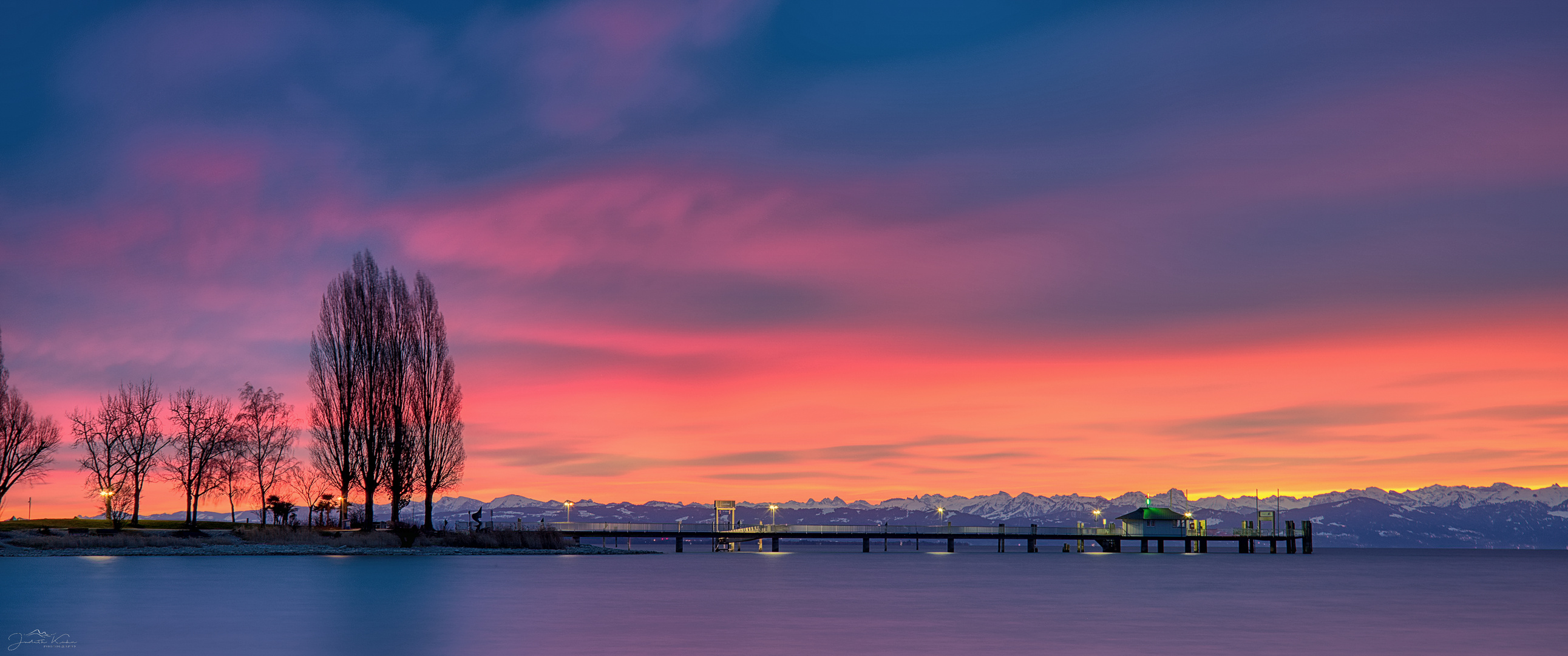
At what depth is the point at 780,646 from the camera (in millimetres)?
32781

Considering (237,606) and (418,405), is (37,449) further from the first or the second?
(237,606)

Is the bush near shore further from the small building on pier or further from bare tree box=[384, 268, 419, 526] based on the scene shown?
the small building on pier

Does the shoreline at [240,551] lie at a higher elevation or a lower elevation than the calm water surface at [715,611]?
lower

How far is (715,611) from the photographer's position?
151ft

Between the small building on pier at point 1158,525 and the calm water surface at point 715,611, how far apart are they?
2526 inches

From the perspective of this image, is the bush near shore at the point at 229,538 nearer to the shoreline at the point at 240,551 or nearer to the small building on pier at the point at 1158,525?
the shoreline at the point at 240,551

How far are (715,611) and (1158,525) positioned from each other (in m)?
115

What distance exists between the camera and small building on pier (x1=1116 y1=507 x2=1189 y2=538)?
490ft

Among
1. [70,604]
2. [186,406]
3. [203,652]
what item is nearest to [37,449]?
[186,406]

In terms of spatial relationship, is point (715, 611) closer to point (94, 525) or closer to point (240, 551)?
point (240, 551)

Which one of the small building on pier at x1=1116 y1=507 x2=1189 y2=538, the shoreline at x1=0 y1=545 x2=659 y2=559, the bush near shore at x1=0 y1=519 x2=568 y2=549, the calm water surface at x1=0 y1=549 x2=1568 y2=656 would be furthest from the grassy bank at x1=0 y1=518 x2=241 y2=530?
the small building on pier at x1=1116 y1=507 x2=1189 y2=538

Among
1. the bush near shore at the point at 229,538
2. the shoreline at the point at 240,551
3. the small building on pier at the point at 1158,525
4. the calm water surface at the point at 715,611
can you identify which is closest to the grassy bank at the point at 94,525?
the bush near shore at the point at 229,538

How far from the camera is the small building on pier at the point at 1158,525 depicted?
149375mm

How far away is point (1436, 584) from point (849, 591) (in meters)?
45.2
